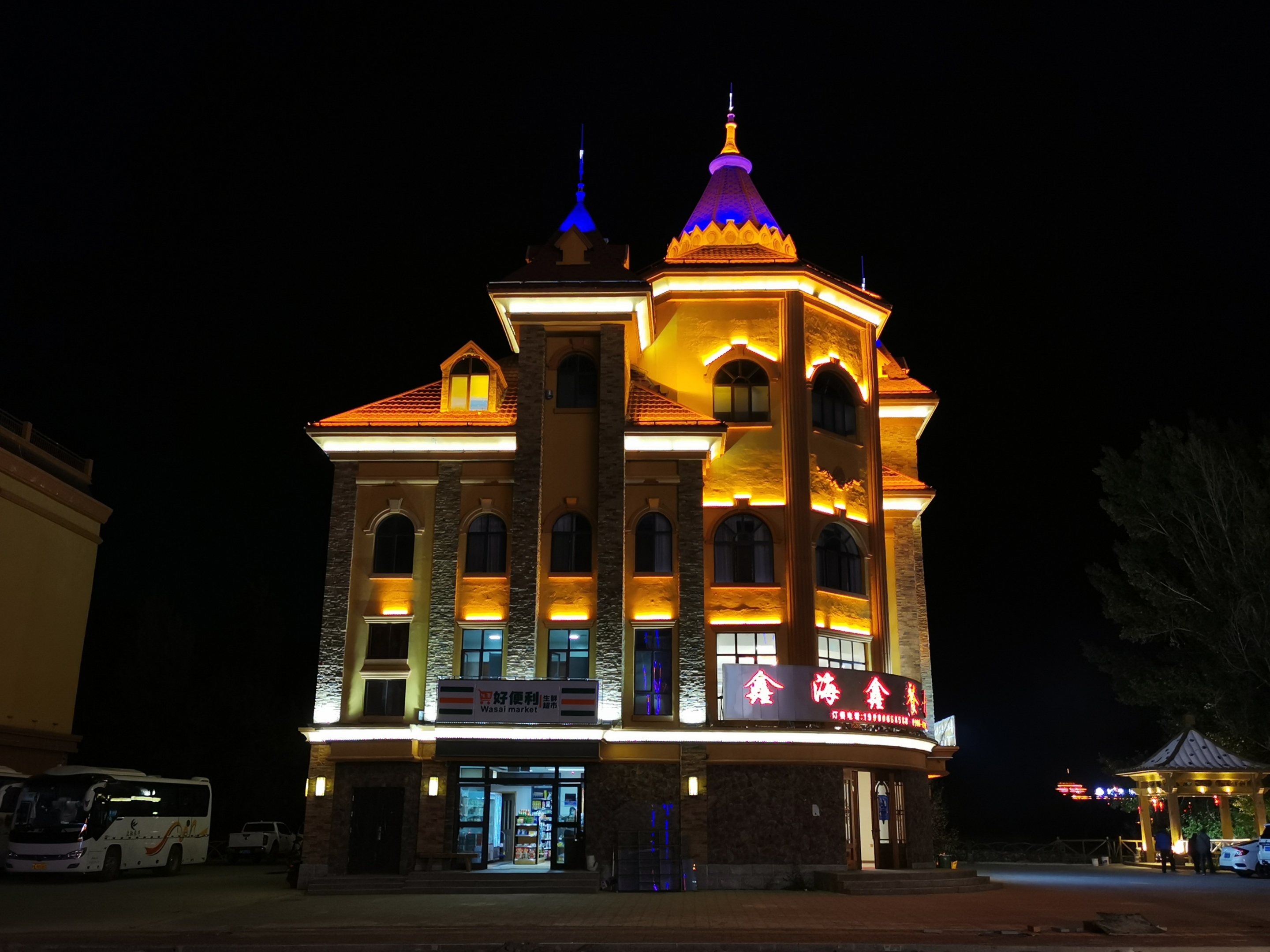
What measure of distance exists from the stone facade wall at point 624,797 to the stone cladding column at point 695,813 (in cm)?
16

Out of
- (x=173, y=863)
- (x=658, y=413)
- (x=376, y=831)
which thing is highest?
(x=658, y=413)

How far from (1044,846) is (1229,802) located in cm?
1003

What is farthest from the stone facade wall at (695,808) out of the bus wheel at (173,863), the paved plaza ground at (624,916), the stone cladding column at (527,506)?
the bus wheel at (173,863)

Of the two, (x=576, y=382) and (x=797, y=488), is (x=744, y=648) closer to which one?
(x=797, y=488)

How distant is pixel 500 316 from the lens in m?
29.2

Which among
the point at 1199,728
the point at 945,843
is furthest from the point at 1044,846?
the point at 945,843

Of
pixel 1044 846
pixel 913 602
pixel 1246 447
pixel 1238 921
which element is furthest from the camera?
pixel 1044 846

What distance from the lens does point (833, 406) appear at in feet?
98.9

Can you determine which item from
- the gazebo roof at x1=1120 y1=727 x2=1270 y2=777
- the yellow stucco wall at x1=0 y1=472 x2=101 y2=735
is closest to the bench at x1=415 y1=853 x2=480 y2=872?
the yellow stucco wall at x1=0 y1=472 x2=101 y2=735

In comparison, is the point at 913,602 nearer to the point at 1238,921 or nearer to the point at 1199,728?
the point at 1199,728

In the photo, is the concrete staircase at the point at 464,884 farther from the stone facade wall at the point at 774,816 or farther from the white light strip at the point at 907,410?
the white light strip at the point at 907,410

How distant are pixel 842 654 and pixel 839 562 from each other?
2.28m

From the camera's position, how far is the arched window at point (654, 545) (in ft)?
89.7

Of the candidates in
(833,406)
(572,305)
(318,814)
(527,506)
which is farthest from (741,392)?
(318,814)
